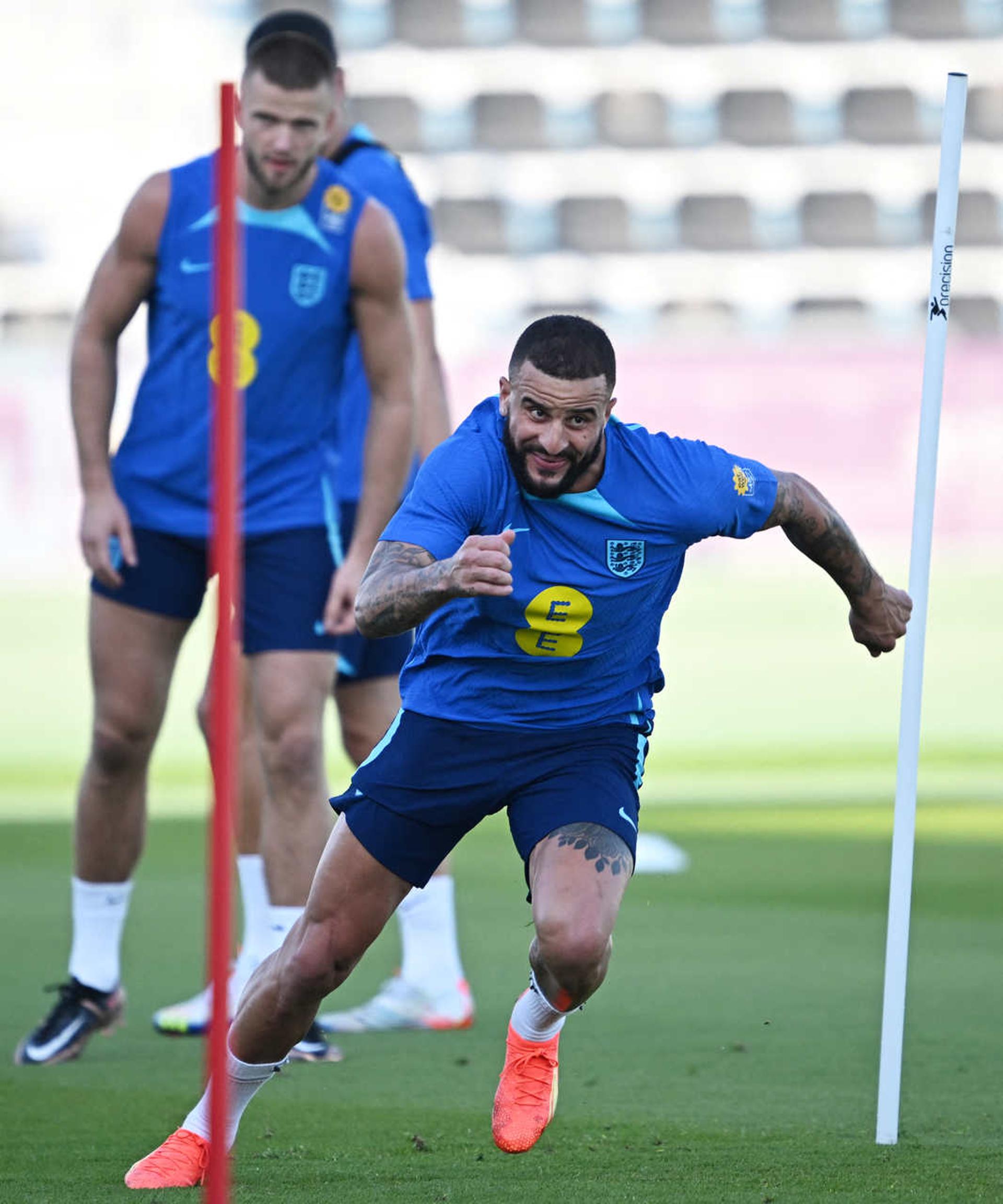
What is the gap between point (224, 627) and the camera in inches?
120

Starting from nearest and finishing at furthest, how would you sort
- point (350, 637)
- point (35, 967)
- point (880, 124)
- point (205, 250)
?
point (205, 250)
point (350, 637)
point (35, 967)
point (880, 124)

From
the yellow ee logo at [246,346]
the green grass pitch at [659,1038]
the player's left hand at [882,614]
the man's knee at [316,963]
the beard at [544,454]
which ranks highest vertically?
the yellow ee logo at [246,346]

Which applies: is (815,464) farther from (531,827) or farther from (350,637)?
(531,827)

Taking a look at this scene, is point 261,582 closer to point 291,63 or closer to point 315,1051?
point 315,1051

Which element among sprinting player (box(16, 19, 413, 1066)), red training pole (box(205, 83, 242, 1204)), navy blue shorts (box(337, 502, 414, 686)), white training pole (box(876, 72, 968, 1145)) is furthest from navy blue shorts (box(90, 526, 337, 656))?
red training pole (box(205, 83, 242, 1204))

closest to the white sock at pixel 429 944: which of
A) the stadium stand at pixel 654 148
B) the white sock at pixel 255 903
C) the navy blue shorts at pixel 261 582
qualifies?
the white sock at pixel 255 903

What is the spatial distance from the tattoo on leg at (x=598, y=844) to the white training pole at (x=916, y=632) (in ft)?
2.00

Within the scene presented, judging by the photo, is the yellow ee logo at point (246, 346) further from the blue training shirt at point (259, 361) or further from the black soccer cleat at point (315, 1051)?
the black soccer cleat at point (315, 1051)

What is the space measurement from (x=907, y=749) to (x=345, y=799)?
1.23m

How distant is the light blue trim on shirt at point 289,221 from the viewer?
592 centimetres

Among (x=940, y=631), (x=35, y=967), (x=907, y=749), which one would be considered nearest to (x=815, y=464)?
(x=940, y=631)

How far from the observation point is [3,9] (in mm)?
63062

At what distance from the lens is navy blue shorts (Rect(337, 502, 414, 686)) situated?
6.59 meters

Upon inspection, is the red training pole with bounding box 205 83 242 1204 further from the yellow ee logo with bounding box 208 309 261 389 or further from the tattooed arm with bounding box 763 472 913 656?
the yellow ee logo with bounding box 208 309 261 389
